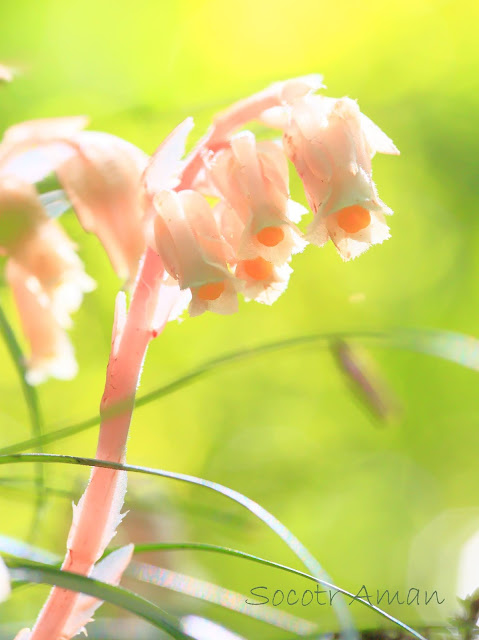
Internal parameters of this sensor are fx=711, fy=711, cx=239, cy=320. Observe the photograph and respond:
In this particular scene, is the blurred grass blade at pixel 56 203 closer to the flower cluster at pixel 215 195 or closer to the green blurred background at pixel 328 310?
the flower cluster at pixel 215 195

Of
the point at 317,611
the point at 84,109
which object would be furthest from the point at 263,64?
the point at 317,611

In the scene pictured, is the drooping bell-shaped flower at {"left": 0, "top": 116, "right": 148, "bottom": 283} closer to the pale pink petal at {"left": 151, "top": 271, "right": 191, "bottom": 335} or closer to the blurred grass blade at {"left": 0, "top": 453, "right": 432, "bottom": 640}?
the pale pink petal at {"left": 151, "top": 271, "right": 191, "bottom": 335}

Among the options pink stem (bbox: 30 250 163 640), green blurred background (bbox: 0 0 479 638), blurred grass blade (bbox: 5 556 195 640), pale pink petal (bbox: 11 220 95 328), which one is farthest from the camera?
green blurred background (bbox: 0 0 479 638)

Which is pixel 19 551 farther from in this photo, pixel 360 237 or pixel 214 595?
pixel 360 237

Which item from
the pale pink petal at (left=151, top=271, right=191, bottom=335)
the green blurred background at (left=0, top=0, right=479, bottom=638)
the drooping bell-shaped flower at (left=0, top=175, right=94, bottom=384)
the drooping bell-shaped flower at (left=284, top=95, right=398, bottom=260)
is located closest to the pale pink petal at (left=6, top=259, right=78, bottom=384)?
the drooping bell-shaped flower at (left=0, top=175, right=94, bottom=384)

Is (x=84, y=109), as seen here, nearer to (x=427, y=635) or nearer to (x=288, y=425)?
(x=288, y=425)

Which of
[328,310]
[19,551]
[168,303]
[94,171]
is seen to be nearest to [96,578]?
[19,551]
